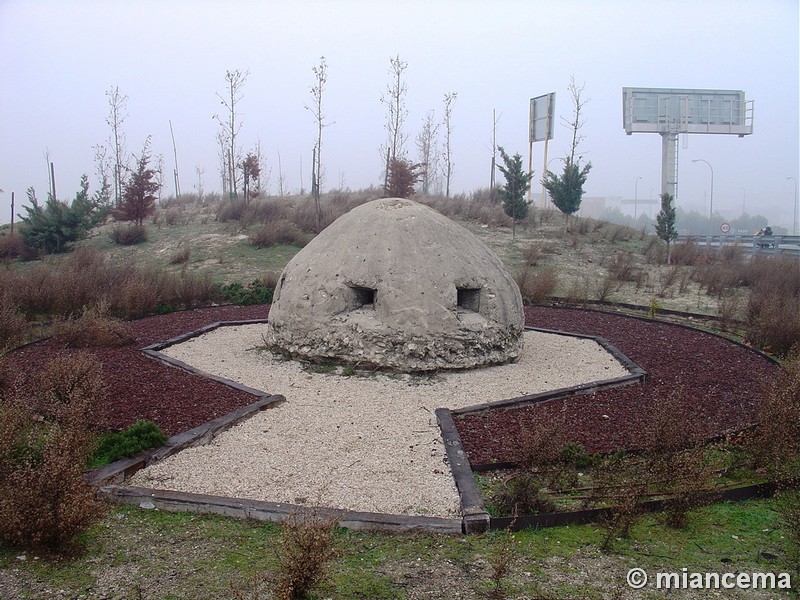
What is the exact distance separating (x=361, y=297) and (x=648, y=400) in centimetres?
438

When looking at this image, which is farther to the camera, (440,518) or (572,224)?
(572,224)

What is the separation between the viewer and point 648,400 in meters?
7.89

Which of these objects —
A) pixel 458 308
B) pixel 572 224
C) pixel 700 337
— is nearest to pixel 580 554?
→ pixel 458 308

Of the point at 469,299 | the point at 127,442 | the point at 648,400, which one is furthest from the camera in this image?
the point at 469,299

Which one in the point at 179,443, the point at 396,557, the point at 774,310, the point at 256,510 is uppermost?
the point at 774,310

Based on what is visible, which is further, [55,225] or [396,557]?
[55,225]

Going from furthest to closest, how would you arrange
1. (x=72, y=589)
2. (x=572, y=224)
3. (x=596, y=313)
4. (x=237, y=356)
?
(x=572, y=224)
(x=596, y=313)
(x=237, y=356)
(x=72, y=589)

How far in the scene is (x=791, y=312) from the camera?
1133cm

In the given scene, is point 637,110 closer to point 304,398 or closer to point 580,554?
point 304,398

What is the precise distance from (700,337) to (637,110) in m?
27.4

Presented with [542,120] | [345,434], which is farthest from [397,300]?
[542,120]

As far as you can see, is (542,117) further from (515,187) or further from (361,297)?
(361,297)

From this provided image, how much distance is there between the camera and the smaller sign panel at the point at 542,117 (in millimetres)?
32781

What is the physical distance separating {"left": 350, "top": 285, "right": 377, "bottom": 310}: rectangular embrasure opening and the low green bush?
3.68 m
